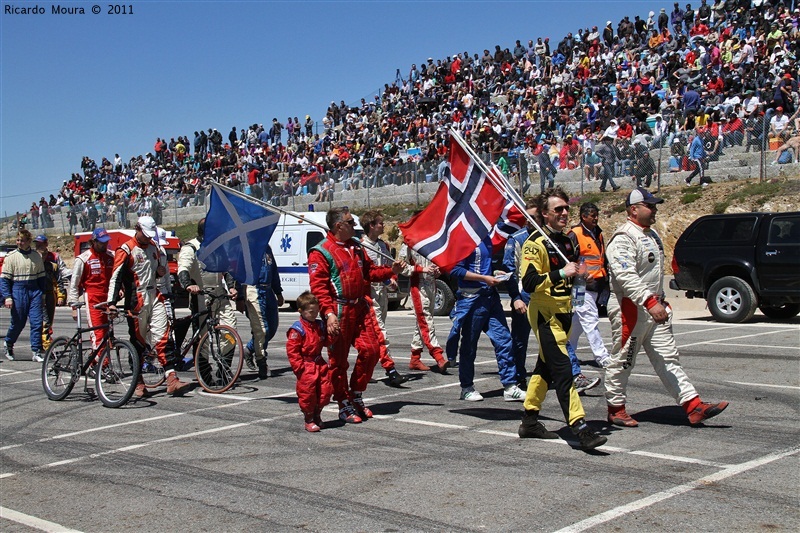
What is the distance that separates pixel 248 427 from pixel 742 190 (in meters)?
18.1

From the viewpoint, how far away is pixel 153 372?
10.7 meters

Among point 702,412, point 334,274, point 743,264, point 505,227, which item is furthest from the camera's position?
point 743,264

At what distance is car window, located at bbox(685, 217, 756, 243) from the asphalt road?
21.8 feet

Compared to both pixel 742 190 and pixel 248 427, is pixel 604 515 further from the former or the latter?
pixel 742 190

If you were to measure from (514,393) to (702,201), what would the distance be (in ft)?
53.9

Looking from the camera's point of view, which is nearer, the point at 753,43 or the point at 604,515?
the point at 604,515

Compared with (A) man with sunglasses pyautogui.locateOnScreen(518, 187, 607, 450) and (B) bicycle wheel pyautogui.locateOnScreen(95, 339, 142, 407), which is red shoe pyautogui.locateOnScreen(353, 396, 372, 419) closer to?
(A) man with sunglasses pyautogui.locateOnScreen(518, 187, 607, 450)

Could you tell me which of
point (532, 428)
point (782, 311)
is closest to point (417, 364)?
point (532, 428)

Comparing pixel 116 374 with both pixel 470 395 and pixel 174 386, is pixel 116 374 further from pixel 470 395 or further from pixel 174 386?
pixel 470 395

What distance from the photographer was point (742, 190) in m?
23.0

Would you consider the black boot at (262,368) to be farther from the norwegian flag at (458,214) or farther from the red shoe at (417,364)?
the norwegian flag at (458,214)

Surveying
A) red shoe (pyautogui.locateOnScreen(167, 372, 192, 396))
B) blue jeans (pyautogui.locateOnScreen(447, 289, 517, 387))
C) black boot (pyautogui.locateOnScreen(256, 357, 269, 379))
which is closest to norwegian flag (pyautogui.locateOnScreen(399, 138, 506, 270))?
blue jeans (pyautogui.locateOnScreen(447, 289, 517, 387))

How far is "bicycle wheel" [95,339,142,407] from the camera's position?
9.57 metres

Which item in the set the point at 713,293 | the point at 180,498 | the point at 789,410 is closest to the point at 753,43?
the point at 713,293
